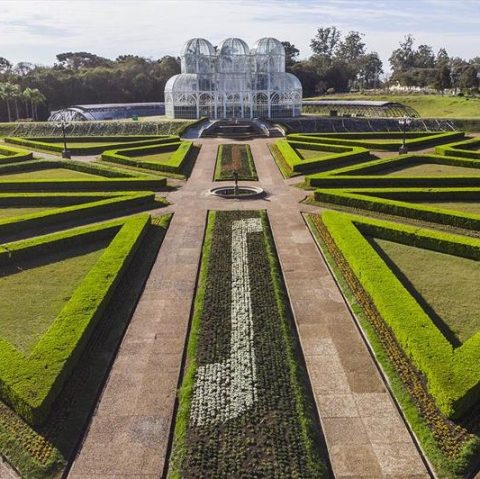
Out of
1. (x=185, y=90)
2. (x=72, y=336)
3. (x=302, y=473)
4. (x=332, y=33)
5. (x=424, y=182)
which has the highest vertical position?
(x=332, y=33)

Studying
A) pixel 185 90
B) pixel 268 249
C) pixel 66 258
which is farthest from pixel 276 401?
pixel 185 90

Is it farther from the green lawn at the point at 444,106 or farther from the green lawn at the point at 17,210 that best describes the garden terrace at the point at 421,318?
the green lawn at the point at 444,106

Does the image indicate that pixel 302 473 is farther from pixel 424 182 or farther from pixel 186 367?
pixel 424 182

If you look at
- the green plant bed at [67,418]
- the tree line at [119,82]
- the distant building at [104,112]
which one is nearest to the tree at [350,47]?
the tree line at [119,82]

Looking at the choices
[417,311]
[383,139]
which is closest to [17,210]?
[417,311]

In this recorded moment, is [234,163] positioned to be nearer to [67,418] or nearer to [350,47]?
Result: [67,418]

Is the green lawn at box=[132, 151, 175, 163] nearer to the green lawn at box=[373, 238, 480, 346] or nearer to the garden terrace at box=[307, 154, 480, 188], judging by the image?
the garden terrace at box=[307, 154, 480, 188]

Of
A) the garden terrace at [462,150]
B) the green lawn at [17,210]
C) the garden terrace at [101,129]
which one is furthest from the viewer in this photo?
the garden terrace at [101,129]
